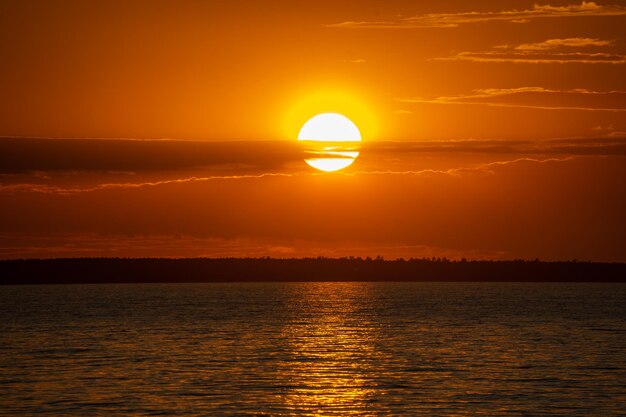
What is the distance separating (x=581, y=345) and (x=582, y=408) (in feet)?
154

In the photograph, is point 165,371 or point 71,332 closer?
point 165,371

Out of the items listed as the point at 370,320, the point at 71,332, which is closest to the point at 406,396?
the point at 71,332

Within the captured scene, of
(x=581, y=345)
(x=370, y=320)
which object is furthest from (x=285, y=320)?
(x=581, y=345)

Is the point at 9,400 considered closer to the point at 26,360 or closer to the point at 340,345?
the point at 26,360

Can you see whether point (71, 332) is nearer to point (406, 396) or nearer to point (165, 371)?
point (165, 371)

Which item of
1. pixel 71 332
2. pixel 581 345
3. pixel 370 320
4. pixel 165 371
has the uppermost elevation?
pixel 370 320

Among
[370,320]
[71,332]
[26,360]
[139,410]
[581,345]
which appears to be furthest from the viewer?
[370,320]

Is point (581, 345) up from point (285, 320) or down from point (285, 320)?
down

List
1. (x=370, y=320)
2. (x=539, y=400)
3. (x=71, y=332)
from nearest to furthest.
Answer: (x=539, y=400), (x=71, y=332), (x=370, y=320)

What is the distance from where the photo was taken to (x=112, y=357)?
296ft

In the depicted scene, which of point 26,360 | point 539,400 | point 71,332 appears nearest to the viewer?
point 539,400

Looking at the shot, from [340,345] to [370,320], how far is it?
57.1 m

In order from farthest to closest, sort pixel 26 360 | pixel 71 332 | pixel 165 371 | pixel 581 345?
pixel 71 332 → pixel 581 345 → pixel 26 360 → pixel 165 371

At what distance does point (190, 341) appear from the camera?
11025cm
